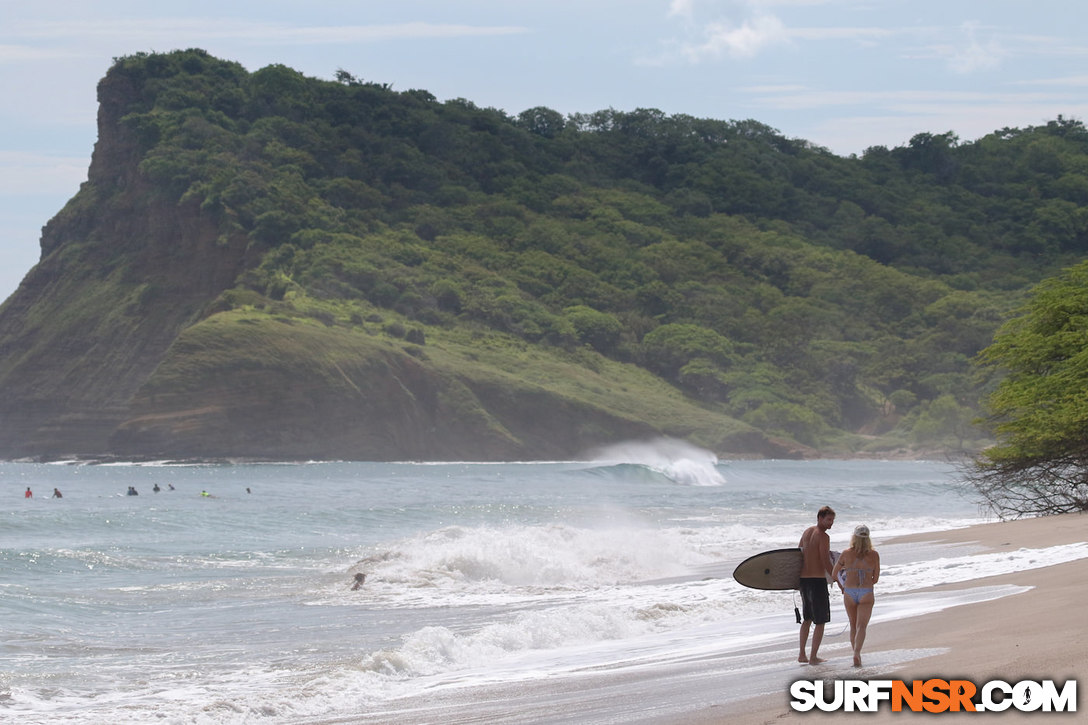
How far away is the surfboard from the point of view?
998cm

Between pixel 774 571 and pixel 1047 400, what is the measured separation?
45.1 ft

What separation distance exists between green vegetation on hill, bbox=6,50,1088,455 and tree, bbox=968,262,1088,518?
7983 cm

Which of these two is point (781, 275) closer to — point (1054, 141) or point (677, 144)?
point (677, 144)

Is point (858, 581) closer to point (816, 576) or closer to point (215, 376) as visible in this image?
point (816, 576)

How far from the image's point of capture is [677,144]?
180875 mm

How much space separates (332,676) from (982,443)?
112 metres

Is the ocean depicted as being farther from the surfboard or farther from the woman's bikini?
the surfboard

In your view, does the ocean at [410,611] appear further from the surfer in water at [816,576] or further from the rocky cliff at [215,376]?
the rocky cliff at [215,376]

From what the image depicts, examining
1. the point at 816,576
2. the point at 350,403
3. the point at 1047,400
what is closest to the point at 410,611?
the point at 816,576

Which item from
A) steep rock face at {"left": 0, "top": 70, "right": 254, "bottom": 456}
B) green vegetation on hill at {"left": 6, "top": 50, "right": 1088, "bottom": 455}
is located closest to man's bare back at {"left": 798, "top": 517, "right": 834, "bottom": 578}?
green vegetation on hill at {"left": 6, "top": 50, "right": 1088, "bottom": 455}

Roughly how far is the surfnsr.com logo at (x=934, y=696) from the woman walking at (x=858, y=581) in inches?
27.2

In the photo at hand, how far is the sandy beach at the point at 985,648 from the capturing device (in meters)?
7.46

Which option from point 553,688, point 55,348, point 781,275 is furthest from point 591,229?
point 553,688

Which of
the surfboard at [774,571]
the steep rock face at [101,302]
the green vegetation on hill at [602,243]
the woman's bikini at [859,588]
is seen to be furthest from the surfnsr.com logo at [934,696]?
the steep rock face at [101,302]
